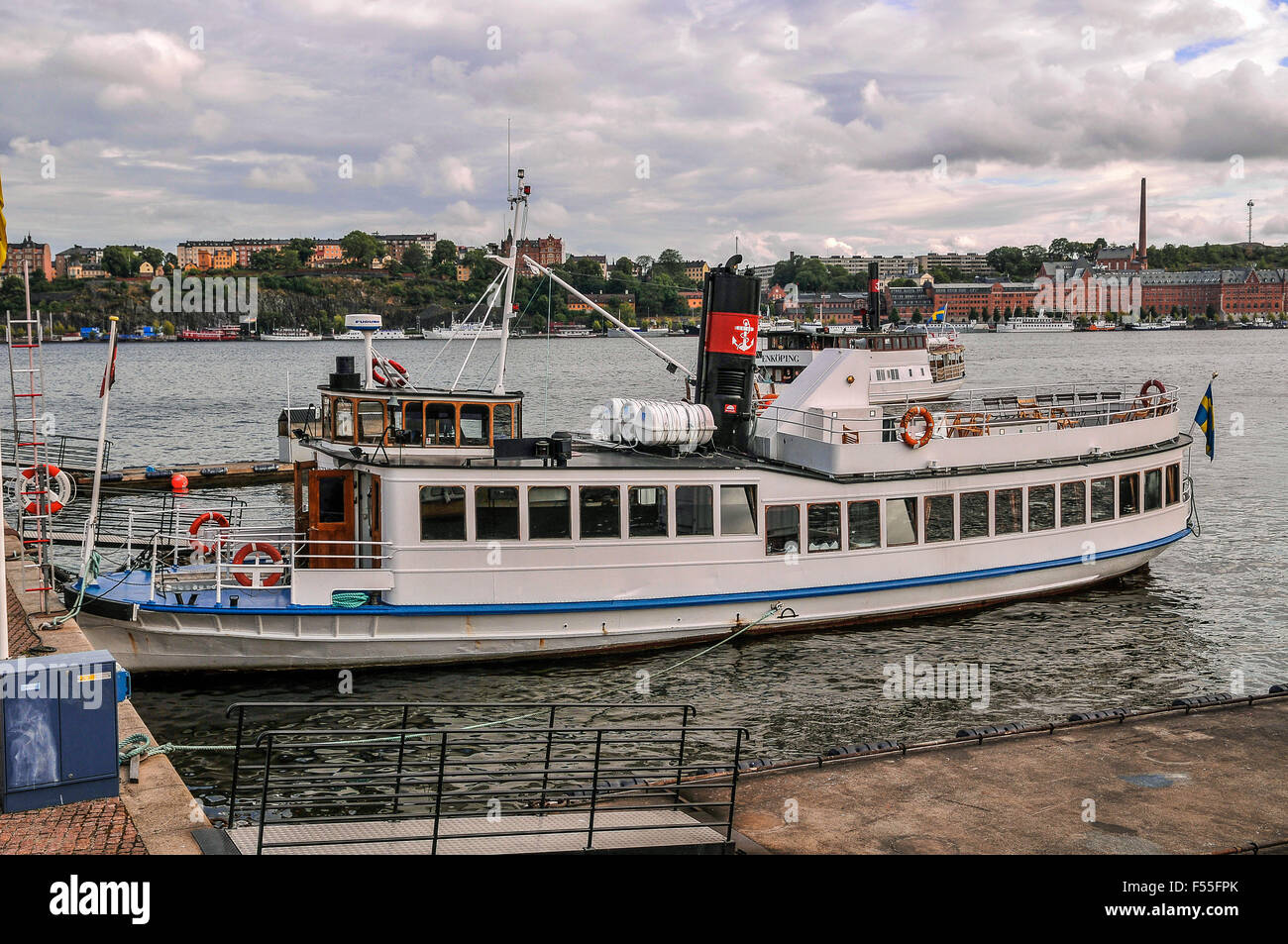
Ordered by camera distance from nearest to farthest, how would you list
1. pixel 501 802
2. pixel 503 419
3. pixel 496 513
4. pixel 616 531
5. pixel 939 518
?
pixel 501 802
pixel 496 513
pixel 616 531
pixel 503 419
pixel 939 518

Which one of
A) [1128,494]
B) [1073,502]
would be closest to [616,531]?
[1073,502]

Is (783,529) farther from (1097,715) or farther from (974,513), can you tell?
(1097,715)

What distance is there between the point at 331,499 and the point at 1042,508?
14908 millimetres

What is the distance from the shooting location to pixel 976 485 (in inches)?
930

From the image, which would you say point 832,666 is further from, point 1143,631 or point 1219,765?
point 1219,765

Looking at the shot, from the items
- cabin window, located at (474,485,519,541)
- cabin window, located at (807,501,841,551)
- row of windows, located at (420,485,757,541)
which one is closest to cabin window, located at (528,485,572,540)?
row of windows, located at (420,485,757,541)

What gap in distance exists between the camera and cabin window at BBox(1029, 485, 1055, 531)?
80.7ft

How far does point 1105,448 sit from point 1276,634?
205 inches

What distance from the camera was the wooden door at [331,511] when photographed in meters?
20.1

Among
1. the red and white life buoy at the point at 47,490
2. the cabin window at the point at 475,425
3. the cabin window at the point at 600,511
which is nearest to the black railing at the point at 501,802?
the cabin window at the point at 600,511

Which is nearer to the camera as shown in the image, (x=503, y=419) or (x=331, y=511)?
(x=331, y=511)

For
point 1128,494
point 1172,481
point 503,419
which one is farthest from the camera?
point 1172,481

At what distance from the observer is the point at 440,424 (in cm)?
2142
